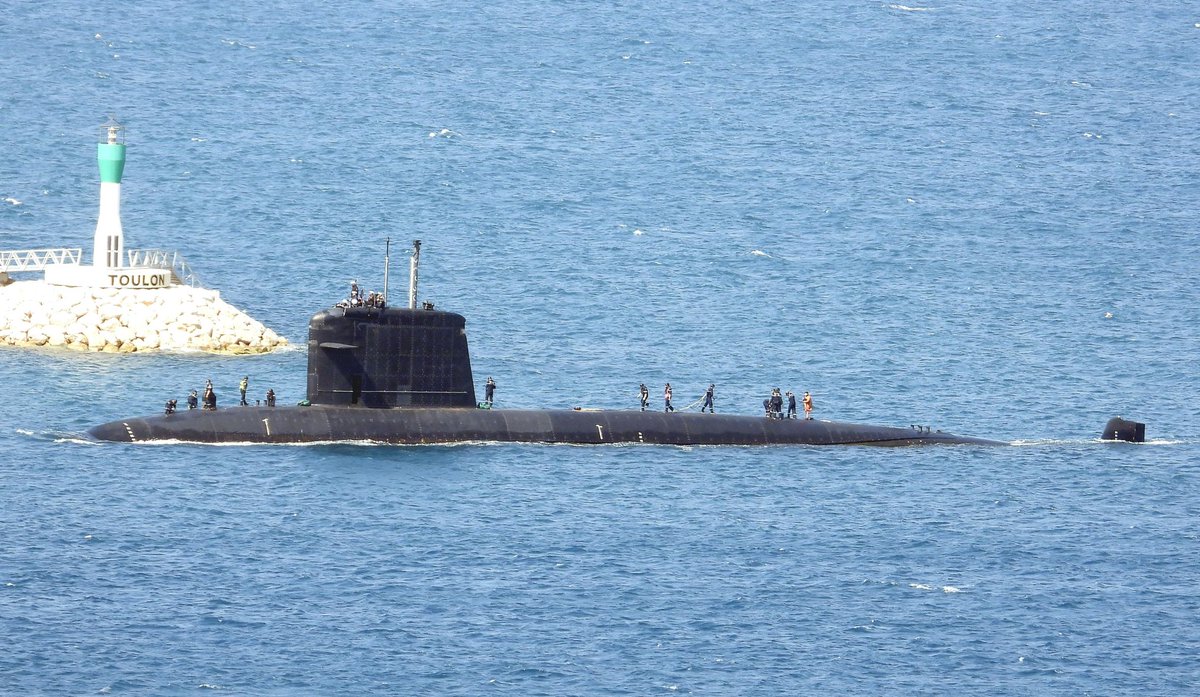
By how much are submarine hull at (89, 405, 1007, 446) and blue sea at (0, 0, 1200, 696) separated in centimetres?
66

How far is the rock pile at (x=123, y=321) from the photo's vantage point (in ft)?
254

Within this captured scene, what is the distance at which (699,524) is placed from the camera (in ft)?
186

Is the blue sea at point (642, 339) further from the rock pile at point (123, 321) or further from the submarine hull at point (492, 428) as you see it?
the rock pile at point (123, 321)

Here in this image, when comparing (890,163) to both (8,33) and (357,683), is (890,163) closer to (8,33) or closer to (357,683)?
(8,33)

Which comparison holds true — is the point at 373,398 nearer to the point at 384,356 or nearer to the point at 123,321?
the point at 384,356

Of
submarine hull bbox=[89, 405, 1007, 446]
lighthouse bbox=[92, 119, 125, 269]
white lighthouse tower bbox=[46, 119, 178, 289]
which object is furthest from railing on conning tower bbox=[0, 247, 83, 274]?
submarine hull bbox=[89, 405, 1007, 446]

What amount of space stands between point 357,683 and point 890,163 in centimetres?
8683

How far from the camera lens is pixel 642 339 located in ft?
284

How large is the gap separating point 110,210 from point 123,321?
5989mm

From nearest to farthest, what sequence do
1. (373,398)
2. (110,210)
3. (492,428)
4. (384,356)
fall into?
1. (384,356)
2. (373,398)
3. (492,428)
4. (110,210)

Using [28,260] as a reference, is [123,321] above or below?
below

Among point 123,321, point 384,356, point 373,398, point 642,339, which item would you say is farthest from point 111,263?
point 384,356

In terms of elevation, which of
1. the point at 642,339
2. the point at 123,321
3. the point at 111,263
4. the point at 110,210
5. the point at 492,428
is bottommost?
the point at 492,428

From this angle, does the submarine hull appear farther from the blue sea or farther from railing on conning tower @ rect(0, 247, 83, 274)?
railing on conning tower @ rect(0, 247, 83, 274)
